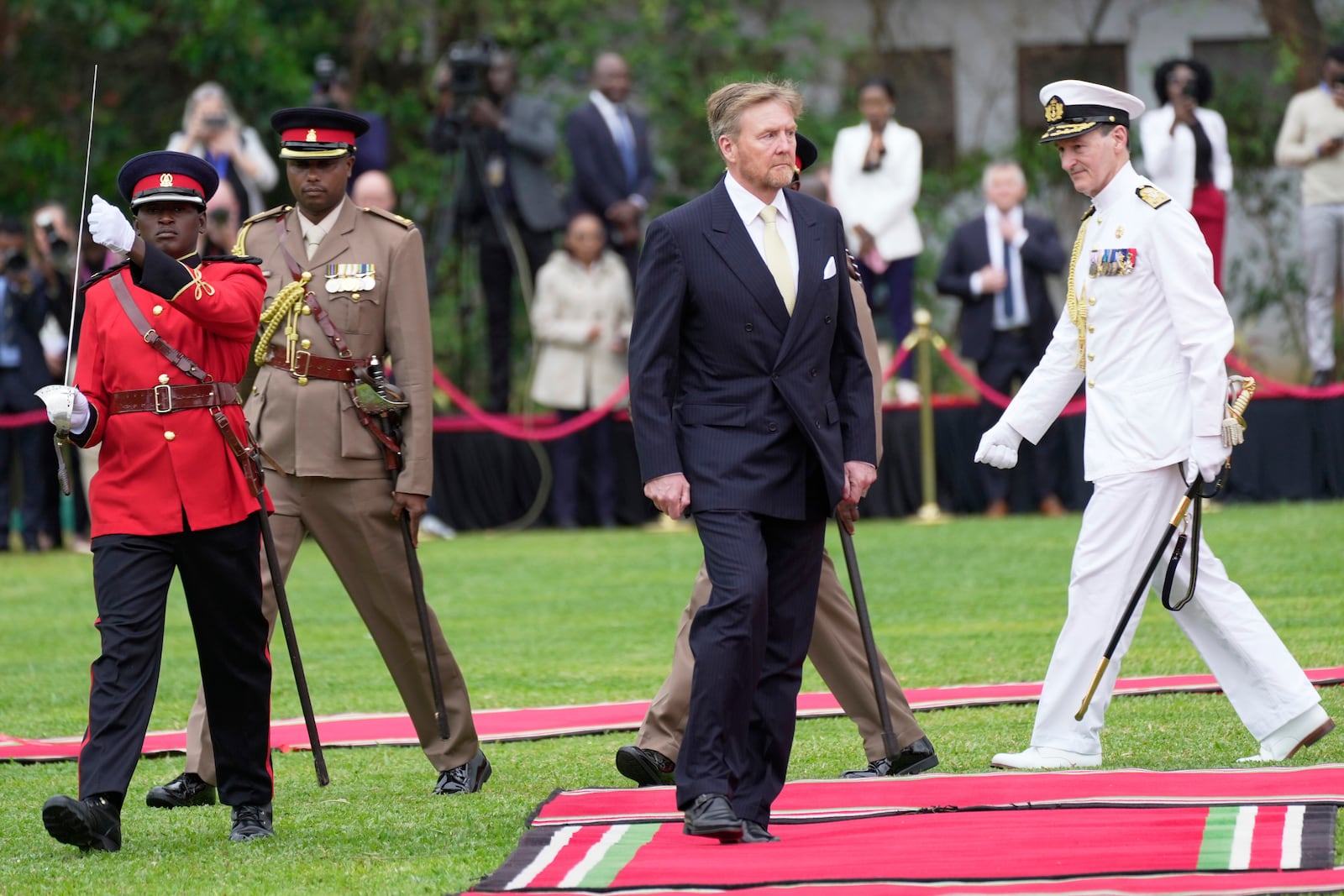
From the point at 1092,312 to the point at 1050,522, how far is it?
697 cm

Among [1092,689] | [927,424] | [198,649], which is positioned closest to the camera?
[198,649]

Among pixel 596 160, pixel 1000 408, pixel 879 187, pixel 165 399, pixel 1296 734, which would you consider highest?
pixel 596 160

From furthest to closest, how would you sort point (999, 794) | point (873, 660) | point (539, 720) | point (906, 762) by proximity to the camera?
1. point (539, 720)
2. point (906, 762)
3. point (873, 660)
4. point (999, 794)

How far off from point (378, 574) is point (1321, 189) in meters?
9.97

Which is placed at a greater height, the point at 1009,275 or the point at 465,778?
the point at 1009,275

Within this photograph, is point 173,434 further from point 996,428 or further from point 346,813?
point 996,428

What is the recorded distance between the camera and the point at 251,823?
6.12 meters

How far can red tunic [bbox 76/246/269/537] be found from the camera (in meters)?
6.02

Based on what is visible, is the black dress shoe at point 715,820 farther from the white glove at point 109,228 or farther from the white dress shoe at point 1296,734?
the white glove at point 109,228

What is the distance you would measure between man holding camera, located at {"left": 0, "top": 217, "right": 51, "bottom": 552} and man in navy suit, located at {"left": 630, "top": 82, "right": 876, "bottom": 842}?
9.67 metres

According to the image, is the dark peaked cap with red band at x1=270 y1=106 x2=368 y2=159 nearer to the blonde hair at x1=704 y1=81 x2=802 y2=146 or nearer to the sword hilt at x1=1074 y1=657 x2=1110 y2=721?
the blonde hair at x1=704 y1=81 x2=802 y2=146

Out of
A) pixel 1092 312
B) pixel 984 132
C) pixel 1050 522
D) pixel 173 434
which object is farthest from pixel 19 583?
pixel 984 132

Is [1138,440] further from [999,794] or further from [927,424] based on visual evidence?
[927,424]

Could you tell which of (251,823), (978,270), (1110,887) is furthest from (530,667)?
(978,270)
